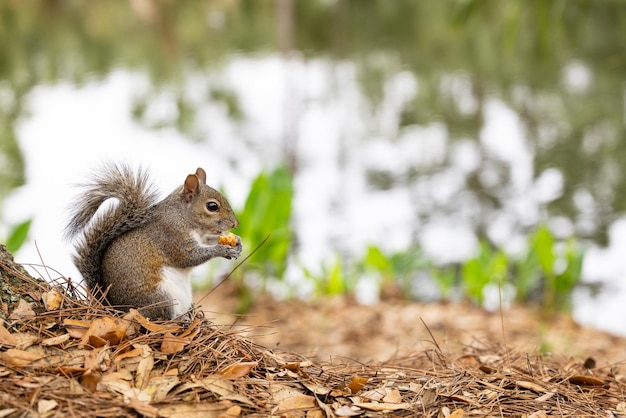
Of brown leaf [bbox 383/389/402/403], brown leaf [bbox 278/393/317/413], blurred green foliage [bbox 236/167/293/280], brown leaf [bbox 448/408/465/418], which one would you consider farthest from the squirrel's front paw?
blurred green foliage [bbox 236/167/293/280]

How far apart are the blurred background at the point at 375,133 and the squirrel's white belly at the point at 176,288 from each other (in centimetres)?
30

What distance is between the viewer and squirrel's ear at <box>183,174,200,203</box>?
207 cm

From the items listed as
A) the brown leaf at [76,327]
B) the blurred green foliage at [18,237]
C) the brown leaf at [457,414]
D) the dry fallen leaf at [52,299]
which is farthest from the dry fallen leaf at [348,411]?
the blurred green foliage at [18,237]

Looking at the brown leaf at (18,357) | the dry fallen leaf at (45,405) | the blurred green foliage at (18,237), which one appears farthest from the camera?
the blurred green foliage at (18,237)

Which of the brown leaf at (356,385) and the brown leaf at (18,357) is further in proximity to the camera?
the brown leaf at (356,385)

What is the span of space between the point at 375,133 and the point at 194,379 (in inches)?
385

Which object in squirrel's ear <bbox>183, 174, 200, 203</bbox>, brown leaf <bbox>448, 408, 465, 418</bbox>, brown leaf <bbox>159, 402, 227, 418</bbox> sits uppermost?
squirrel's ear <bbox>183, 174, 200, 203</bbox>

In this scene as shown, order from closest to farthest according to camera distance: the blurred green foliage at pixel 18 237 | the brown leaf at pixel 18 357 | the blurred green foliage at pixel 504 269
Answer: the brown leaf at pixel 18 357 → the blurred green foliage at pixel 18 237 → the blurred green foliage at pixel 504 269

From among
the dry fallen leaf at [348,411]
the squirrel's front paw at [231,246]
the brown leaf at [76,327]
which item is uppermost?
the squirrel's front paw at [231,246]

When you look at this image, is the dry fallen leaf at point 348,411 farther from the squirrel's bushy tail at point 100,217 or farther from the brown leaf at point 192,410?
the squirrel's bushy tail at point 100,217

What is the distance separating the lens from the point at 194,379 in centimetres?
167

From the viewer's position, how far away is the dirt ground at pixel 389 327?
12.8ft

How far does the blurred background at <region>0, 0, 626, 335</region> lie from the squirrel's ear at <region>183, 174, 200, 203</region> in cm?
13

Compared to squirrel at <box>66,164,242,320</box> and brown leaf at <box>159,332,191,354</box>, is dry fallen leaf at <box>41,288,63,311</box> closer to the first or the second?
squirrel at <box>66,164,242,320</box>
